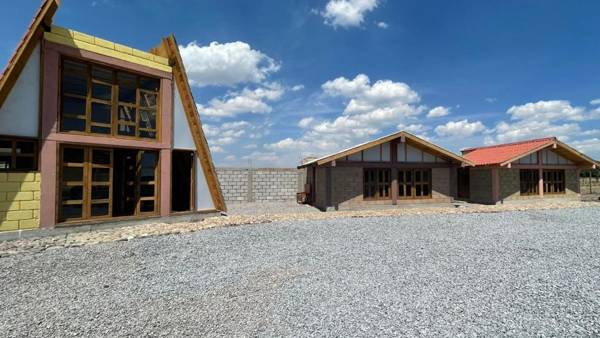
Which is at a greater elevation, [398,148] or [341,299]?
[398,148]

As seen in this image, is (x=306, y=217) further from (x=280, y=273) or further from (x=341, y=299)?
(x=341, y=299)

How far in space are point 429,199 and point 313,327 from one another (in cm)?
1364

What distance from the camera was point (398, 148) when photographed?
14680 millimetres

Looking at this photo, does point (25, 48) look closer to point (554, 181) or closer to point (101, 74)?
point (101, 74)

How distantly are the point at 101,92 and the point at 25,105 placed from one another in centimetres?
237

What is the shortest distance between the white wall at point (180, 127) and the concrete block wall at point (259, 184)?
7114 mm

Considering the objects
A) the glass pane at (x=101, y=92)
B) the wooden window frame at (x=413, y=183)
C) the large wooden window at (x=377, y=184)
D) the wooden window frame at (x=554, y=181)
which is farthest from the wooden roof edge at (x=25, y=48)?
the wooden window frame at (x=554, y=181)

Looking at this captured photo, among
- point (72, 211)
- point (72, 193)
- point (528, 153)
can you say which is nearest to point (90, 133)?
point (72, 193)

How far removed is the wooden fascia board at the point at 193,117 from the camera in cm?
982

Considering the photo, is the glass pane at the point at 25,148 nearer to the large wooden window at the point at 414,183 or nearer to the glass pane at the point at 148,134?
the glass pane at the point at 148,134

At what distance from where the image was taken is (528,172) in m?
17.6

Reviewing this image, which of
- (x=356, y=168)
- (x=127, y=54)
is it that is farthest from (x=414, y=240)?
(x=127, y=54)

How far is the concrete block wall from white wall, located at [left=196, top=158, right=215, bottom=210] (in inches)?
262

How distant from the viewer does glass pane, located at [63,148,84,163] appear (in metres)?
8.27
